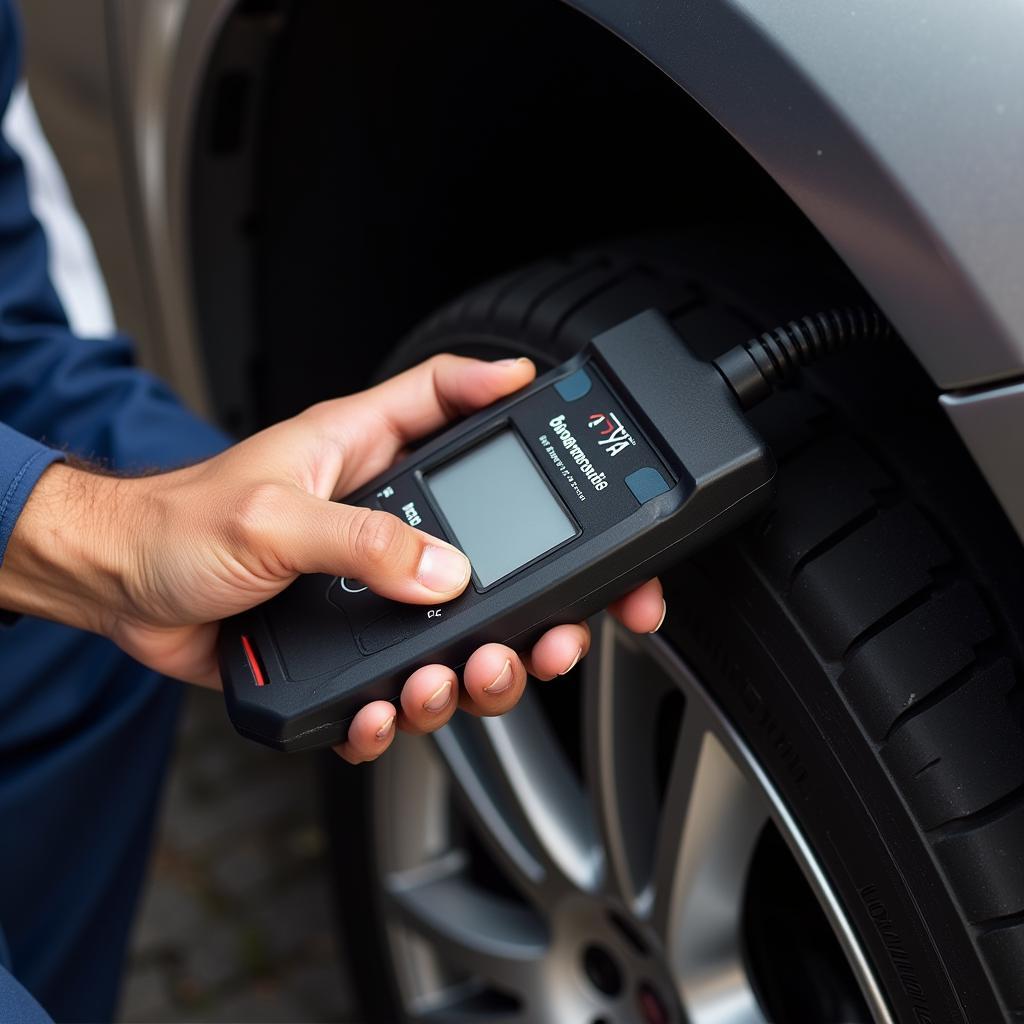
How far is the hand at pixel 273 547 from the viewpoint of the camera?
0.82m

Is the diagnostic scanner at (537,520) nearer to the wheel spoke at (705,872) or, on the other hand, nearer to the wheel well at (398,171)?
the wheel spoke at (705,872)

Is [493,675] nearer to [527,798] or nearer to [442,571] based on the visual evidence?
[442,571]

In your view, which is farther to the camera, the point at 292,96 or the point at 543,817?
the point at 292,96

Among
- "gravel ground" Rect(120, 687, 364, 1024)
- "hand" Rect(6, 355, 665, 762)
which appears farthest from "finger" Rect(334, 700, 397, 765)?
"gravel ground" Rect(120, 687, 364, 1024)

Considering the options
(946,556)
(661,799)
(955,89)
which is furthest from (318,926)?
(955,89)

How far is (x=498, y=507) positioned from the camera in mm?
871

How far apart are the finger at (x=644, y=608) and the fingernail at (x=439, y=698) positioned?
0.12m

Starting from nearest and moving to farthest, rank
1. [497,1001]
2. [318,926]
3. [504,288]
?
[504,288] < [497,1001] < [318,926]

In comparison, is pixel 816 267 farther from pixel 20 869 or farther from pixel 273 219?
pixel 20 869

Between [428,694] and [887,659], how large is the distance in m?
0.28

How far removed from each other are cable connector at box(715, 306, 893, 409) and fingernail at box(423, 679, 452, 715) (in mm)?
261

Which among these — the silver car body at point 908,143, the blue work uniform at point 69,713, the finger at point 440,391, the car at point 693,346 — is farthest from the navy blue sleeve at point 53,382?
the silver car body at point 908,143

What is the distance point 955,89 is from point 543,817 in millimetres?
708

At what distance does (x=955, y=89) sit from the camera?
2.19ft
